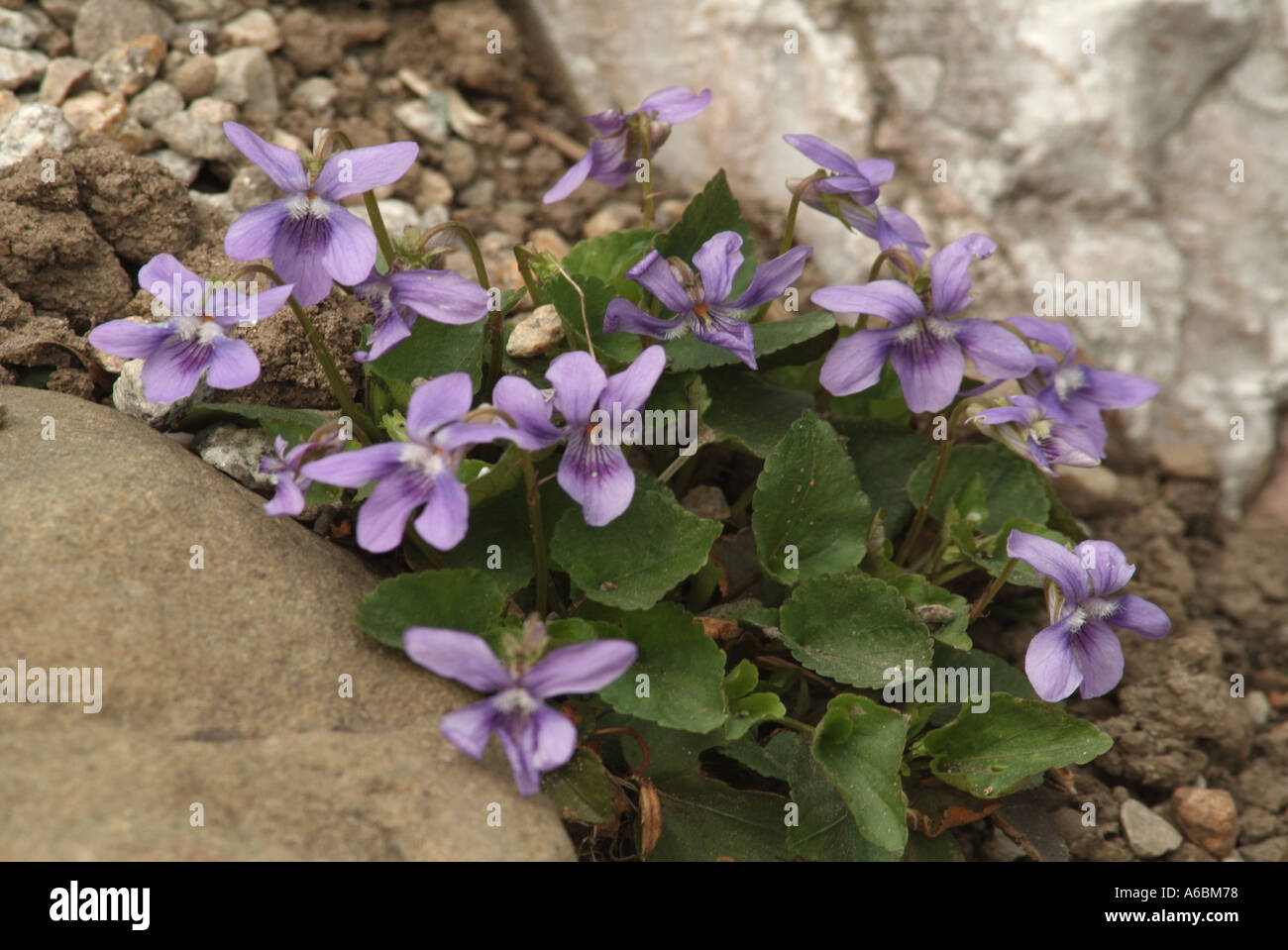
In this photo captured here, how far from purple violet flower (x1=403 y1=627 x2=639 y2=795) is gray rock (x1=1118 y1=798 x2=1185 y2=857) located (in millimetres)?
1551

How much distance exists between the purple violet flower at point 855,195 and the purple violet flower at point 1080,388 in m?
0.33

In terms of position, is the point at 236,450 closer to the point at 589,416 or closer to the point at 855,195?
the point at 589,416

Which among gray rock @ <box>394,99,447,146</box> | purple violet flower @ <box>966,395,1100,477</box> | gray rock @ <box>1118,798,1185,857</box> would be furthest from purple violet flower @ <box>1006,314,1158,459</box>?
gray rock @ <box>394,99,447,146</box>

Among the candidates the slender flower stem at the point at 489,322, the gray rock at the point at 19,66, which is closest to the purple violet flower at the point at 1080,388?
the slender flower stem at the point at 489,322

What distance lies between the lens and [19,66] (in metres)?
3.21

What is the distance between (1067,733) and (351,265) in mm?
Result: 1660

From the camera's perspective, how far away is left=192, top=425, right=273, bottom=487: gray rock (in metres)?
2.51

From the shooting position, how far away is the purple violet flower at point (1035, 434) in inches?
93.1

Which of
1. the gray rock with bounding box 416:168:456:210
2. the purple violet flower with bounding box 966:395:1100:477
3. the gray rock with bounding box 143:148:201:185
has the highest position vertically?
the purple violet flower with bounding box 966:395:1100:477

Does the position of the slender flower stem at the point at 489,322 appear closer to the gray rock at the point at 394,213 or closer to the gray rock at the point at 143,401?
the gray rock at the point at 143,401

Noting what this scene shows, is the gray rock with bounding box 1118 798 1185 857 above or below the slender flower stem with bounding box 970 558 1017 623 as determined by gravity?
below

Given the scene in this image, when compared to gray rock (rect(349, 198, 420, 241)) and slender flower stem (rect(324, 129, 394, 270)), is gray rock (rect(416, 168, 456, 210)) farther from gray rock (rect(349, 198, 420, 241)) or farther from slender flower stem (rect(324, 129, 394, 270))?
slender flower stem (rect(324, 129, 394, 270))

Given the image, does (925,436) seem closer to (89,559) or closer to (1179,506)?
(1179,506)

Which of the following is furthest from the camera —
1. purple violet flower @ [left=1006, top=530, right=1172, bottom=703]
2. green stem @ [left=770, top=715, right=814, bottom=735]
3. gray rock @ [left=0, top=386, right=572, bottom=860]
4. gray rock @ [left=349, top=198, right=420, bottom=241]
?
Answer: gray rock @ [left=349, top=198, right=420, bottom=241]
